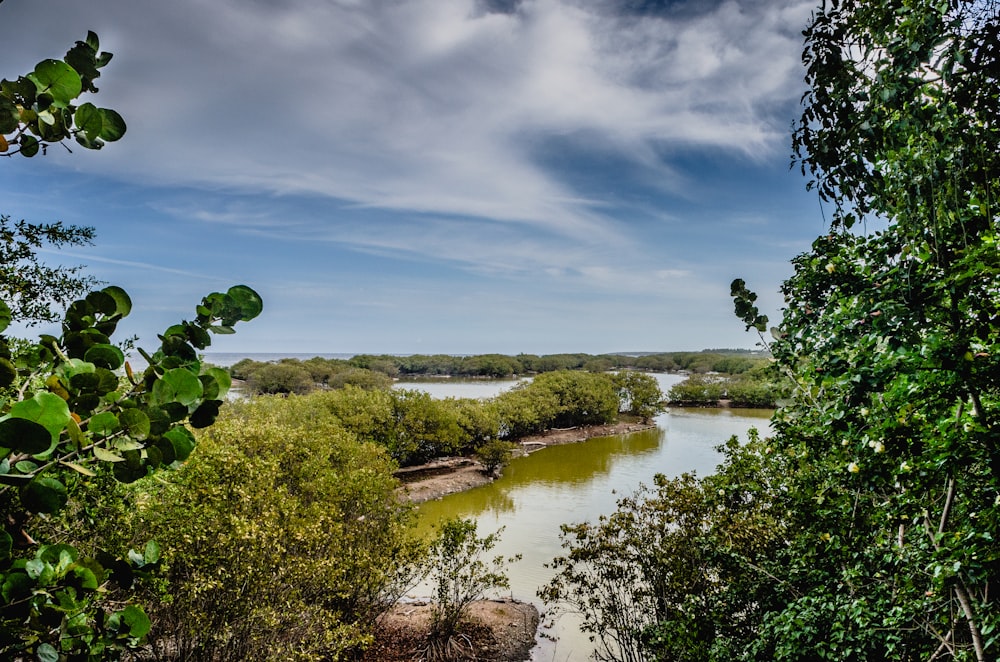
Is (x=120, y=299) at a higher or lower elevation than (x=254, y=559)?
higher

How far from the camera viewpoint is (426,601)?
10602mm

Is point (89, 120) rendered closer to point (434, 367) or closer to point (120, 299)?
point (120, 299)

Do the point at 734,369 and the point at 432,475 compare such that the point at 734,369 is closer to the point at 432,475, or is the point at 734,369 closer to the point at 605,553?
the point at 432,475

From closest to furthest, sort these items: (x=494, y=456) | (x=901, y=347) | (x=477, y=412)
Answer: (x=901, y=347), (x=494, y=456), (x=477, y=412)

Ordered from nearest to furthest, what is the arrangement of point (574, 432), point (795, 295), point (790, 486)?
point (795, 295)
point (790, 486)
point (574, 432)

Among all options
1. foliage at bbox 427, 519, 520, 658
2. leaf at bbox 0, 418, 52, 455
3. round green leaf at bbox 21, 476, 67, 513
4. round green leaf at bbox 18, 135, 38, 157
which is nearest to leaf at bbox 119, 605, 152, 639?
round green leaf at bbox 21, 476, 67, 513

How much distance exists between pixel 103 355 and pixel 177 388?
239mm

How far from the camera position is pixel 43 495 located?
87 cm

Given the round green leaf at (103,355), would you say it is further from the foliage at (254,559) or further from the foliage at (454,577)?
the foliage at (454,577)

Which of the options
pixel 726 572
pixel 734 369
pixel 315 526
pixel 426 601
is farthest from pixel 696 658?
pixel 734 369

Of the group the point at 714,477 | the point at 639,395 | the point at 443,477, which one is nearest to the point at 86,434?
the point at 714,477

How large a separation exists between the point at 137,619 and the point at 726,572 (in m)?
5.98

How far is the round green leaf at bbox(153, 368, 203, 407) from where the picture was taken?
952 mm

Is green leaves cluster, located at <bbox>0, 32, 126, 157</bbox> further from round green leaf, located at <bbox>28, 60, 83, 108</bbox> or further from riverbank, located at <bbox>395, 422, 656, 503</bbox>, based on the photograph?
riverbank, located at <bbox>395, 422, 656, 503</bbox>
